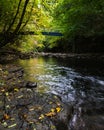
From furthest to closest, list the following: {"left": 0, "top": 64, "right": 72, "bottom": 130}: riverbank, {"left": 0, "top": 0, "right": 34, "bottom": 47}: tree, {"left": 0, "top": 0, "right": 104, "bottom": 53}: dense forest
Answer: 1. {"left": 0, "top": 0, "right": 104, "bottom": 53}: dense forest
2. {"left": 0, "top": 0, "right": 34, "bottom": 47}: tree
3. {"left": 0, "top": 64, "right": 72, "bottom": 130}: riverbank

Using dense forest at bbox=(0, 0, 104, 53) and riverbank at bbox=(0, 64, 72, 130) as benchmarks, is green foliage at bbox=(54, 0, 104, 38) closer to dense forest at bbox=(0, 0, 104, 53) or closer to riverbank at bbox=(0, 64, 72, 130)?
dense forest at bbox=(0, 0, 104, 53)

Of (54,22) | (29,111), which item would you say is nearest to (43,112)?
(29,111)

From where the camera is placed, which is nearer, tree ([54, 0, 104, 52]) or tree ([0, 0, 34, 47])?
tree ([0, 0, 34, 47])

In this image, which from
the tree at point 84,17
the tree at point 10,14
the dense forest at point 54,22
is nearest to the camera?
the tree at point 10,14

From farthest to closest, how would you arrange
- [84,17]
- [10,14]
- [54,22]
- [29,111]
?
[54,22] < [84,17] < [10,14] < [29,111]

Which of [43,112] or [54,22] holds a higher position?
[54,22]

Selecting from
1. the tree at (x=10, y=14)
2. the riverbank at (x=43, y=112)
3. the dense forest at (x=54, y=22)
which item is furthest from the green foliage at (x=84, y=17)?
the riverbank at (x=43, y=112)

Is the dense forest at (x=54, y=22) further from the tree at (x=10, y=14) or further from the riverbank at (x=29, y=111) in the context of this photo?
the riverbank at (x=29, y=111)

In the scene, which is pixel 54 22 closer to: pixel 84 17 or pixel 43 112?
pixel 84 17

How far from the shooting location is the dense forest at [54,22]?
12.6 m

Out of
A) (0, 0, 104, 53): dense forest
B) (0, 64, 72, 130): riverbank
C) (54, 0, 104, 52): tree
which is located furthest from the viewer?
(54, 0, 104, 52): tree

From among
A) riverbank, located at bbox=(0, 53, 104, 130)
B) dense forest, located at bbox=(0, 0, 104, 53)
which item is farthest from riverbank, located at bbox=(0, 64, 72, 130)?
dense forest, located at bbox=(0, 0, 104, 53)

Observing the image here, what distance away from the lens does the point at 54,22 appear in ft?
107

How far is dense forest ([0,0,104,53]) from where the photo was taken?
1256cm
